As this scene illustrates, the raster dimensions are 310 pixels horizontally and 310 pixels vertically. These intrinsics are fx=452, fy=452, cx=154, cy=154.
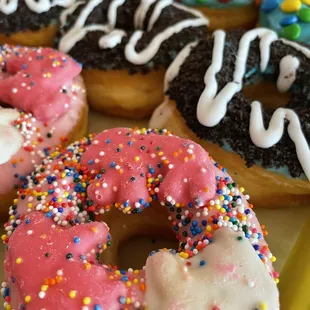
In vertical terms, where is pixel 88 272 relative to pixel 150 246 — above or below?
above

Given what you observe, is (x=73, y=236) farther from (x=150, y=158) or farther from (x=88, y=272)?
(x=150, y=158)

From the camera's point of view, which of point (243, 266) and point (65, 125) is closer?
point (243, 266)

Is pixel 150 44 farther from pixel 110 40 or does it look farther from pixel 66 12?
pixel 66 12

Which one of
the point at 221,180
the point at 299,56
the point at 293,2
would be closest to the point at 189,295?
the point at 221,180

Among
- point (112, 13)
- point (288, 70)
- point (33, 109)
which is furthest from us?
point (112, 13)

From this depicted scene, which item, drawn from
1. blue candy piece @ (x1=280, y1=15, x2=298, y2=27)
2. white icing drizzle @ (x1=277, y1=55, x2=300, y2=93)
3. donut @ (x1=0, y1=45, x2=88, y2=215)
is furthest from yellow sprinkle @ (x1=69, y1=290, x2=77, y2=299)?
blue candy piece @ (x1=280, y1=15, x2=298, y2=27)

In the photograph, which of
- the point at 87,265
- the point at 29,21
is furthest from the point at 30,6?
the point at 87,265

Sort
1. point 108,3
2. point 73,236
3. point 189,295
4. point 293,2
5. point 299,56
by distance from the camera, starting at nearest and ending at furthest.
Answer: point 189,295 < point 73,236 < point 299,56 < point 293,2 < point 108,3
